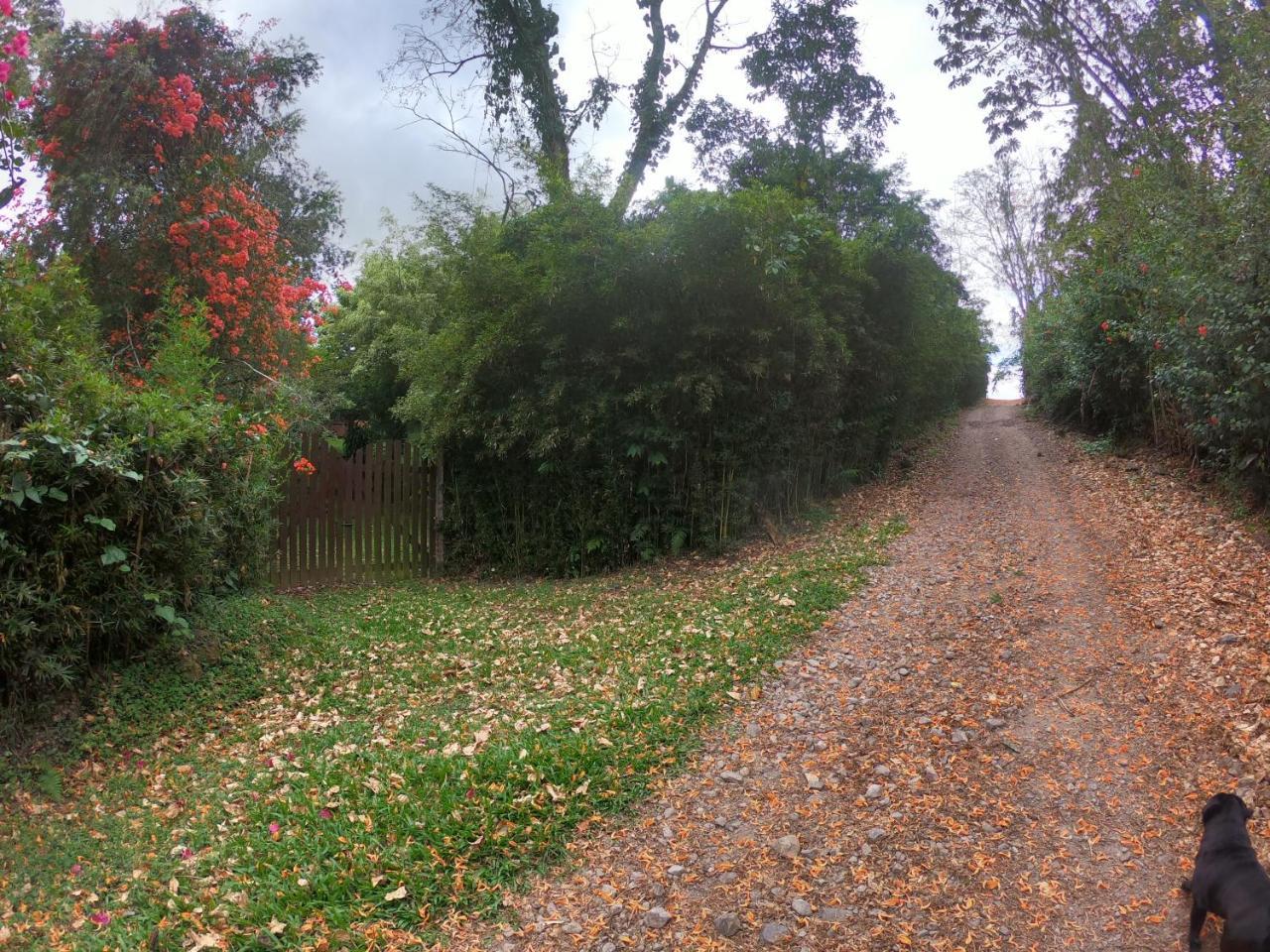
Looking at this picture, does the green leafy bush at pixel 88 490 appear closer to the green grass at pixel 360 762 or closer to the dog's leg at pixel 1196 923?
the green grass at pixel 360 762

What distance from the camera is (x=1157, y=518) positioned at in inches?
319

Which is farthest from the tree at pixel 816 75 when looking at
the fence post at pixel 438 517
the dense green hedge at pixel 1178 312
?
the fence post at pixel 438 517

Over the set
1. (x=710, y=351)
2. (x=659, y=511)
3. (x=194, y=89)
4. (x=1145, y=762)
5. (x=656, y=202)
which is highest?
(x=194, y=89)

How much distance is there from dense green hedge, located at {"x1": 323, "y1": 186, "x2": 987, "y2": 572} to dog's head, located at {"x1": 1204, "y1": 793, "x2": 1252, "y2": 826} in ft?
18.9

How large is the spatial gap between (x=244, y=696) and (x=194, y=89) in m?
6.21

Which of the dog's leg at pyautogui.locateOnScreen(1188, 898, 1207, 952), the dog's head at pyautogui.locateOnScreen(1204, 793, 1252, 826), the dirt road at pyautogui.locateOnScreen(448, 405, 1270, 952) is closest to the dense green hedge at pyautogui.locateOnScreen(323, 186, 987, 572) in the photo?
the dirt road at pyautogui.locateOnScreen(448, 405, 1270, 952)

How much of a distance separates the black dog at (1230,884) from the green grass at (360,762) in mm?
2221

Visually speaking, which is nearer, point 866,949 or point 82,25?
point 866,949

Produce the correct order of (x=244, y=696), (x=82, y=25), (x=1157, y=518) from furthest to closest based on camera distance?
(x=1157, y=518) < (x=82, y=25) < (x=244, y=696)

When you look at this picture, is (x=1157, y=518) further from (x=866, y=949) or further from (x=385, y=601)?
(x=385, y=601)

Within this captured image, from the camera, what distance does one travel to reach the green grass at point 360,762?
303cm

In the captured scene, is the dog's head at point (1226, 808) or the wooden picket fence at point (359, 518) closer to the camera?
the dog's head at point (1226, 808)

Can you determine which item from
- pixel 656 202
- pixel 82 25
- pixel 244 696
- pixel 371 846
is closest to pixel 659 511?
pixel 656 202

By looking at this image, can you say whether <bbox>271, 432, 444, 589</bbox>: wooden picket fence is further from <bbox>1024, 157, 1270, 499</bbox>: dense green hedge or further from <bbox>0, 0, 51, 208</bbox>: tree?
<bbox>1024, 157, 1270, 499</bbox>: dense green hedge
